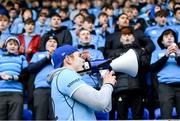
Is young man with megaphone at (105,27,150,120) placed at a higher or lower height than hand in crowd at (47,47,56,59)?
lower

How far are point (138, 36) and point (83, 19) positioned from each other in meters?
1.65

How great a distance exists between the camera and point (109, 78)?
3506 mm

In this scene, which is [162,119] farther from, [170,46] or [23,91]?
→ [23,91]

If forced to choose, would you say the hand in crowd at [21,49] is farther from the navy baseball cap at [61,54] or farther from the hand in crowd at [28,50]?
the navy baseball cap at [61,54]

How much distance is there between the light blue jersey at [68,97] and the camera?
11.3ft

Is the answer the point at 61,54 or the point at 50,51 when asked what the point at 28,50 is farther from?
the point at 61,54

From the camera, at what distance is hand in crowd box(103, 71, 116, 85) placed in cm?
348

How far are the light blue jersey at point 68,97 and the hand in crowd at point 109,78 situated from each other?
197mm

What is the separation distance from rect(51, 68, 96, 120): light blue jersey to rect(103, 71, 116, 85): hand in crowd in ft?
0.64

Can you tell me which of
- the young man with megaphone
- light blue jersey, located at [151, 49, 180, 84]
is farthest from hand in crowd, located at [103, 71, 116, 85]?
light blue jersey, located at [151, 49, 180, 84]

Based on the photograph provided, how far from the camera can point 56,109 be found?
11.8 ft

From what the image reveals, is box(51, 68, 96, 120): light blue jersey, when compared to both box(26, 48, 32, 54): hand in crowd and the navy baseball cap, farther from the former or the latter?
box(26, 48, 32, 54): hand in crowd

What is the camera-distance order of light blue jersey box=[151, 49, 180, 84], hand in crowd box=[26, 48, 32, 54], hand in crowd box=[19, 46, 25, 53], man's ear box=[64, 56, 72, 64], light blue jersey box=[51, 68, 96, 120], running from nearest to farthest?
light blue jersey box=[51, 68, 96, 120]
man's ear box=[64, 56, 72, 64]
light blue jersey box=[151, 49, 180, 84]
hand in crowd box=[19, 46, 25, 53]
hand in crowd box=[26, 48, 32, 54]

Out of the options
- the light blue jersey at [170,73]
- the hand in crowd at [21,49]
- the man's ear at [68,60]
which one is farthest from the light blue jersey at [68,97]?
the hand in crowd at [21,49]
